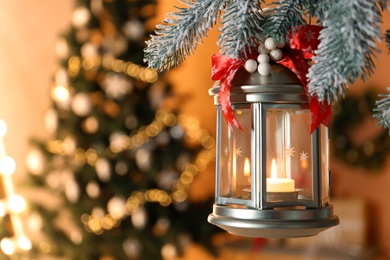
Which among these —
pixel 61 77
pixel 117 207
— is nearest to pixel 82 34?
pixel 61 77

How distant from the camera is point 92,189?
333 centimetres

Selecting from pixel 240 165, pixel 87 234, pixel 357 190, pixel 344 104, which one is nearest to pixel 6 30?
pixel 87 234

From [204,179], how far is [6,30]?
5.16 ft

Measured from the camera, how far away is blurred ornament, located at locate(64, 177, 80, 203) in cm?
330

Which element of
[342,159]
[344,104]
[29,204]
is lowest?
[29,204]

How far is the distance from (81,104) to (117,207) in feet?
1.86

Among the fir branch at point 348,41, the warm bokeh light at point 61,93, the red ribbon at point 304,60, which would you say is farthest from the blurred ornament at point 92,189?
the fir branch at point 348,41

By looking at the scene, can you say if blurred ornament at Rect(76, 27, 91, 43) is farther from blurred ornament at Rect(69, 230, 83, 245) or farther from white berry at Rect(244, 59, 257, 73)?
white berry at Rect(244, 59, 257, 73)

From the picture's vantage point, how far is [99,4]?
3.36m

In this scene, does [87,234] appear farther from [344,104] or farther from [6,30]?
[344,104]

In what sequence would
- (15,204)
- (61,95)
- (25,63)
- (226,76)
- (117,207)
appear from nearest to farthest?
(226,76) → (15,204) → (117,207) → (61,95) → (25,63)

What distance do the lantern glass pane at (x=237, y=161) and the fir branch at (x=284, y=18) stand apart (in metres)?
0.15

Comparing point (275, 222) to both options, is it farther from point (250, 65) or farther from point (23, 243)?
point (23, 243)

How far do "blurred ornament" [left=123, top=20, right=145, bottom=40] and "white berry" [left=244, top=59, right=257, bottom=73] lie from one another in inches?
100
